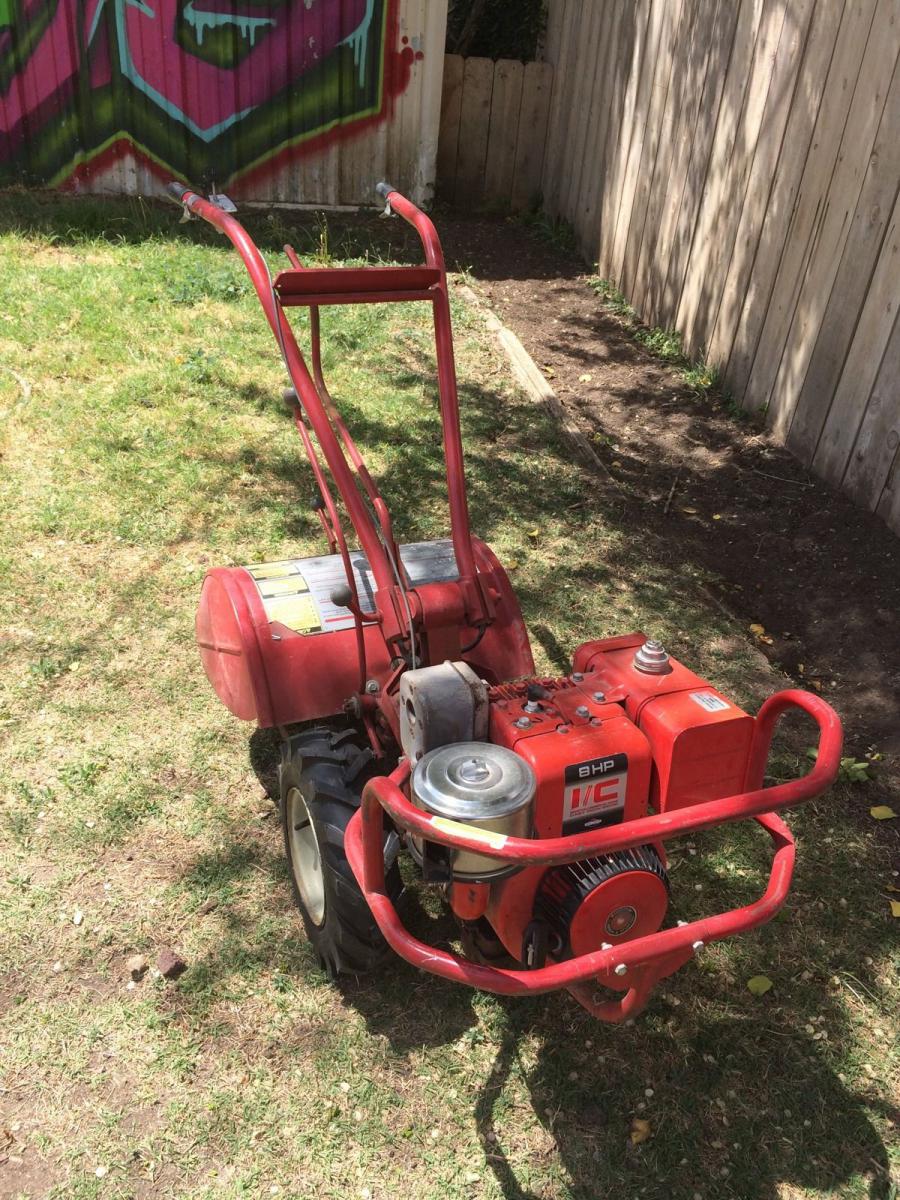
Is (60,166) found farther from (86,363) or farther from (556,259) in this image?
(556,259)

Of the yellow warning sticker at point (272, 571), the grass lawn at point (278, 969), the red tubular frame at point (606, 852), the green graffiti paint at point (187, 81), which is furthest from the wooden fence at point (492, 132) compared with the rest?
the red tubular frame at point (606, 852)

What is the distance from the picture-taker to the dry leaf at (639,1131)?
2.45 m

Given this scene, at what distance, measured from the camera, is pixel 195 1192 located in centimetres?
231

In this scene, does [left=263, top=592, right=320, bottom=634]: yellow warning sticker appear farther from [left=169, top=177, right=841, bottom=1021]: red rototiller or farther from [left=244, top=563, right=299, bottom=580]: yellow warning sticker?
[left=244, top=563, right=299, bottom=580]: yellow warning sticker

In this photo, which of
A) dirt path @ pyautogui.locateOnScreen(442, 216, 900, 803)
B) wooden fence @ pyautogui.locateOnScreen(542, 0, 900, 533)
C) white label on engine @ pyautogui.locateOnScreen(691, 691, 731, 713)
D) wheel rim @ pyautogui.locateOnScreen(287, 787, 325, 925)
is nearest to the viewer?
white label on engine @ pyautogui.locateOnScreen(691, 691, 731, 713)

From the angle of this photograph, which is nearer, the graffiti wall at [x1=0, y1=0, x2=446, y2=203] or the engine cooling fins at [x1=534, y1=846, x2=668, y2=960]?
the engine cooling fins at [x1=534, y1=846, x2=668, y2=960]

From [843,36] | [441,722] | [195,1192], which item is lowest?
[195,1192]

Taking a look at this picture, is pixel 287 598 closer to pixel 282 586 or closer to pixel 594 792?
pixel 282 586

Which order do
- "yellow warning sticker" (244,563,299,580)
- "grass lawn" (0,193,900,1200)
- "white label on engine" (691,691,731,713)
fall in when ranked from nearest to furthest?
"white label on engine" (691,691,731,713), "grass lawn" (0,193,900,1200), "yellow warning sticker" (244,563,299,580)

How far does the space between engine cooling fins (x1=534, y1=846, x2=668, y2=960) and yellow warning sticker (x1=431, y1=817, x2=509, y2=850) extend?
1.21 ft

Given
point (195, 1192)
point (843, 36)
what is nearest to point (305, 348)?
point (843, 36)

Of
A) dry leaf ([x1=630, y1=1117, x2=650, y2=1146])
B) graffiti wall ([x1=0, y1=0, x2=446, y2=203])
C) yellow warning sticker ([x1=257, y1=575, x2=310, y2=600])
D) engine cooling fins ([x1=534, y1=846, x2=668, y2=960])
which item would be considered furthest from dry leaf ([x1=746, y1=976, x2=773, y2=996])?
graffiti wall ([x1=0, y1=0, x2=446, y2=203])

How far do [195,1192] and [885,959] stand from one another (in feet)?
6.43

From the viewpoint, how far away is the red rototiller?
1.95 meters
